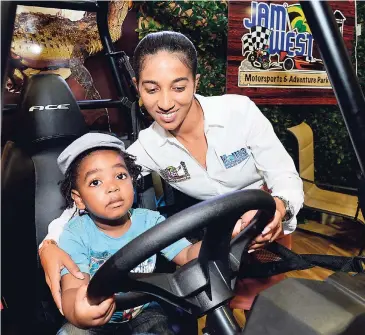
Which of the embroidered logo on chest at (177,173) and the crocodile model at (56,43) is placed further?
the crocodile model at (56,43)

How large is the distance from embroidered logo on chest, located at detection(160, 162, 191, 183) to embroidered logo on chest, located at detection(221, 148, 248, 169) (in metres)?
0.14

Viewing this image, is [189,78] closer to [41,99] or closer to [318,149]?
[41,99]

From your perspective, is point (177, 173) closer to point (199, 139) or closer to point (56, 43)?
point (199, 139)

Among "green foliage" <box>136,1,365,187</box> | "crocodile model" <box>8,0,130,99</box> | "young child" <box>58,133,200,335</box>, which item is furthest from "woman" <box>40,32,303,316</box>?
"green foliage" <box>136,1,365,187</box>

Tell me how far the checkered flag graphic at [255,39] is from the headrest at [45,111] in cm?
189

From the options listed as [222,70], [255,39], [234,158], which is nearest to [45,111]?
[234,158]

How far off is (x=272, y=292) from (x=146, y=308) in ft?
1.78

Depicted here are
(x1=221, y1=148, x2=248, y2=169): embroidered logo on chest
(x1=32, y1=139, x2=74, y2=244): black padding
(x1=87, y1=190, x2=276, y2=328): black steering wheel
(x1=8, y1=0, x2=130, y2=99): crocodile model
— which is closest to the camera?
(x1=87, y1=190, x2=276, y2=328): black steering wheel

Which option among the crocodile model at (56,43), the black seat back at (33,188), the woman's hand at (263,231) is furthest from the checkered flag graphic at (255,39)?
the woman's hand at (263,231)

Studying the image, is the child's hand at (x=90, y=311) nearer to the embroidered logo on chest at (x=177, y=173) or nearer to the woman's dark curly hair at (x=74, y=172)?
the woman's dark curly hair at (x=74, y=172)

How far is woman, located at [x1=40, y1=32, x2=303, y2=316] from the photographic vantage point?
3.82ft

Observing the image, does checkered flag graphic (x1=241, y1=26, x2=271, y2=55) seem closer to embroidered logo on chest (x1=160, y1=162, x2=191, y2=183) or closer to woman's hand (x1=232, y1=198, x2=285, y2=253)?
embroidered logo on chest (x1=160, y1=162, x2=191, y2=183)

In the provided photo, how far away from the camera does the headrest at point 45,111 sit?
4.27 ft

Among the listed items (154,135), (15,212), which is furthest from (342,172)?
(15,212)
